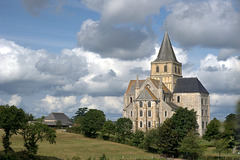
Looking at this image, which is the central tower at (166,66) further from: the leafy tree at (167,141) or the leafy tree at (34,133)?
the leafy tree at (34,133)

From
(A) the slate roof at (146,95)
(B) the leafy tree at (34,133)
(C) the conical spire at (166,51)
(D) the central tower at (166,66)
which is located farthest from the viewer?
(C) the conical spire at (166,51)

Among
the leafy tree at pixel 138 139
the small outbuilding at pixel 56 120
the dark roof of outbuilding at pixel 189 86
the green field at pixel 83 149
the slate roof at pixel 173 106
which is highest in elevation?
the dark roof of outbuilding at pixel 189 86

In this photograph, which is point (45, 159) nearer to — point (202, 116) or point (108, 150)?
point (108, 150)

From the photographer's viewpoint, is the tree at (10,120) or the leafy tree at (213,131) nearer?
the tree at (10,120)

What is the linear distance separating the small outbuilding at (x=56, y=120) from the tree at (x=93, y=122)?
75.8 feet

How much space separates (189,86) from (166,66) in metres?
9.22

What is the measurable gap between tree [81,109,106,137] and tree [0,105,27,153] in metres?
36.4

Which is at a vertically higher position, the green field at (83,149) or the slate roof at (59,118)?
the slate roof at (59,118)

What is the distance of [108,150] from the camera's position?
7756 centimetres

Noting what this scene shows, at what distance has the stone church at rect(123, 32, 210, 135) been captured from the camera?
341ft

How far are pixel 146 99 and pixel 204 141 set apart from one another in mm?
18140

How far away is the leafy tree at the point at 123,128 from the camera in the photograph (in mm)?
92562

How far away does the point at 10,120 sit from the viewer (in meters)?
56.8

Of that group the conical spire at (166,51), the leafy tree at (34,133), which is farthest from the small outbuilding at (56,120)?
the leafy tree at (34,133)
